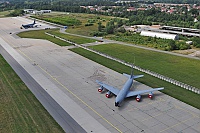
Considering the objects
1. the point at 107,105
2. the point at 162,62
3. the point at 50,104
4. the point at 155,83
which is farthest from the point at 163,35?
the point at 50,104

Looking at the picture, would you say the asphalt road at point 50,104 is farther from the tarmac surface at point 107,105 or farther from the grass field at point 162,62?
the grass field at point 162,62

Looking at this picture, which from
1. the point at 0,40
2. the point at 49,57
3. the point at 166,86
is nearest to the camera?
the point at 166,86

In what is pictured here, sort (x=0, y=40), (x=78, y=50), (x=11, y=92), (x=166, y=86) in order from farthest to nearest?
(x=0, y=40) < (x=78, y=50) < (x=166, y=86) < (x=11, y=92)

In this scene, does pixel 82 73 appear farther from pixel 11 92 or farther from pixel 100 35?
pixel 100 35

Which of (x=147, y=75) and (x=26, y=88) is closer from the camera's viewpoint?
(x=26, y=88)

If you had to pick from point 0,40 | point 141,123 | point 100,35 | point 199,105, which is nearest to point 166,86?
point 199,105

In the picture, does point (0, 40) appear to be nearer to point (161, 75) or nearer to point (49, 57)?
point (49, 57)
